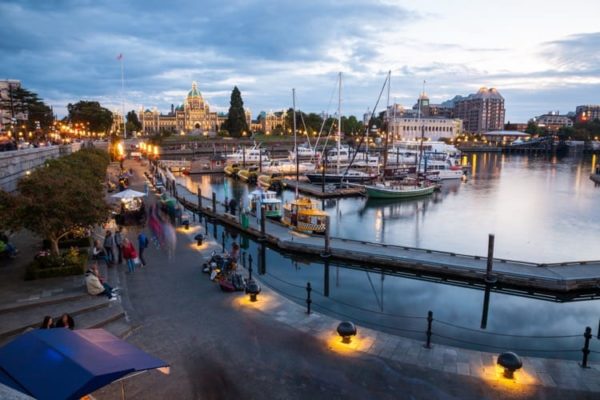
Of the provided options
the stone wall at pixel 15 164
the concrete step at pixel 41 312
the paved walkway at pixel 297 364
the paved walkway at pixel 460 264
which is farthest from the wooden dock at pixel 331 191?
the concrete step at pixel 41 312

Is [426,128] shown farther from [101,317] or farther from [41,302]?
[41,302]

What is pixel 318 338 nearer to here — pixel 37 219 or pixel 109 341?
pixel 109 341

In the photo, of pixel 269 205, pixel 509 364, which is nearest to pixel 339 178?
pixel 269 205

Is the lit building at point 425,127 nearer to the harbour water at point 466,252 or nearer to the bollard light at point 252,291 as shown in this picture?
the harbour water at point 466,252

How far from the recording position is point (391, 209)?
48.9 m

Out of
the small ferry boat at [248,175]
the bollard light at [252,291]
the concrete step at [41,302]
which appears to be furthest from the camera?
the small ferry boat at [248,175]

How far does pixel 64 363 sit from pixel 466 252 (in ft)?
97.8

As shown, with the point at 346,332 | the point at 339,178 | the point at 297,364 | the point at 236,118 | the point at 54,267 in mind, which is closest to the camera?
the point at 297,364

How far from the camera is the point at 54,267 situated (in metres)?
16.1

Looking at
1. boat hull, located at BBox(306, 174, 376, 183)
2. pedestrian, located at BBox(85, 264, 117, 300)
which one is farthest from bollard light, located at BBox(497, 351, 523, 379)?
boat hull, located at BBox(306, 174, 376, 183)

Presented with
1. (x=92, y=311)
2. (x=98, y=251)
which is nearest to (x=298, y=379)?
(x=92, y=311)

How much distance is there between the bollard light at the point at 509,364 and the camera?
1045 cm

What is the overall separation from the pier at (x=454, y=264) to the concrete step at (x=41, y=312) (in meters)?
14.9

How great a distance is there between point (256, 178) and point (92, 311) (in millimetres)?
A: 56973
